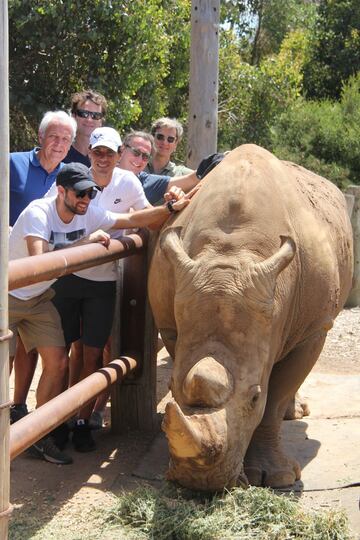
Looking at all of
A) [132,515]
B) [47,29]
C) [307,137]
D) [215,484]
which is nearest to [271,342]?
[215,484]

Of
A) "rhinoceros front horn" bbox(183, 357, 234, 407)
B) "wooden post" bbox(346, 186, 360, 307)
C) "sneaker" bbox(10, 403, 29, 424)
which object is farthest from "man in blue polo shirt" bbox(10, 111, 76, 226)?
"wooden post" bbox(346, 186, 360, 307)

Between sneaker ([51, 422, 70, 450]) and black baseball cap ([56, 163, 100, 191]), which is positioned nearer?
black baseball cap ([56, 163, 100, 191])

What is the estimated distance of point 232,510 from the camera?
14.0ft

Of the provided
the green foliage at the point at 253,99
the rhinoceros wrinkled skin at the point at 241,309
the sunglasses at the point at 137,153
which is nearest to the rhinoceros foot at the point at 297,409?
the rhinoceros wrinkled skin at the point at 241,309

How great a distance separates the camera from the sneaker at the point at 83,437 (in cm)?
562

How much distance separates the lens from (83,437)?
5.63 meters

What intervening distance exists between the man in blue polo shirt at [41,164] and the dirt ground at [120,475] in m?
1.69

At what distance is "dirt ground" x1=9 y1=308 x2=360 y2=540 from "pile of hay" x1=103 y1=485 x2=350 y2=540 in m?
0.18

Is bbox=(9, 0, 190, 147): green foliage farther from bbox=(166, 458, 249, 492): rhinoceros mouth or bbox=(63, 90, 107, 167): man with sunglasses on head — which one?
bbox=(166, 458, 249, 492): rhinoceros mouth

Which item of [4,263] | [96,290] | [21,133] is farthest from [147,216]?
[21,133]

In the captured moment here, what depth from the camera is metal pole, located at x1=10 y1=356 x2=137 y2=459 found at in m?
3.64

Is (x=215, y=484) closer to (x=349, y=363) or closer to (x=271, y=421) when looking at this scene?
(x=271, y=421)

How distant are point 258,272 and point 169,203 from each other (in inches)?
A: 47.4

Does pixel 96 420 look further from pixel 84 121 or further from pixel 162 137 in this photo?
pixel 162 137
